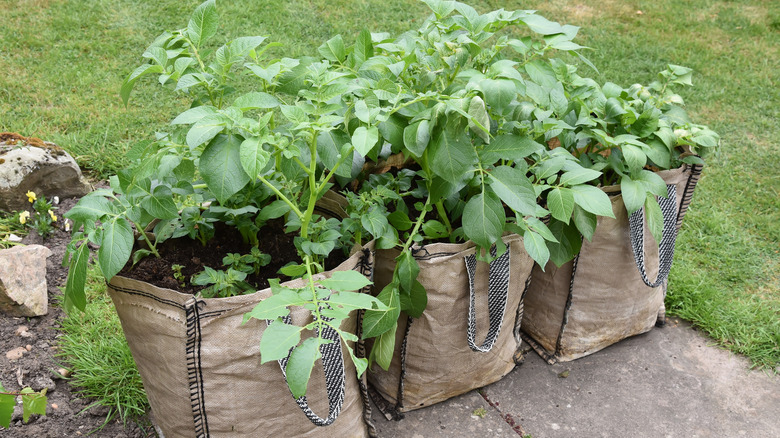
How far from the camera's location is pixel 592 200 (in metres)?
1.68

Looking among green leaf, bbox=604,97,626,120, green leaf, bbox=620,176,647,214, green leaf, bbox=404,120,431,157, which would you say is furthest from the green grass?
green leaf, bbox=604,97,626,120

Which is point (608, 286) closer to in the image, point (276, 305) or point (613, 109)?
point (613, 109)

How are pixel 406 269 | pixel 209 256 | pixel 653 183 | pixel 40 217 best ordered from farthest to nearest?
pixel 40 217, pixel 653 183, pixel 209 256, pixel 406 269

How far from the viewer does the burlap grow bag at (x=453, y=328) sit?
5.87 ft

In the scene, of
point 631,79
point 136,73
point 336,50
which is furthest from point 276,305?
point 631,79

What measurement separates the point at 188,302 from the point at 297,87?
638 millimetres

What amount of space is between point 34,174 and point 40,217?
0.18 m

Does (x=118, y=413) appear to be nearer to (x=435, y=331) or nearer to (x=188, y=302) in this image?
(x=188, y=302)

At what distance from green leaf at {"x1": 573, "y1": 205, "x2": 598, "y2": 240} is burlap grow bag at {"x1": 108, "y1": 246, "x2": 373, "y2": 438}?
1.90 ft

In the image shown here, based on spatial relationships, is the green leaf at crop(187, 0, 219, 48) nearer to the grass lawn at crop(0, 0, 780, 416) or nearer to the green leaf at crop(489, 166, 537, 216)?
the green leaf at crop(489, 166, 537, 216)

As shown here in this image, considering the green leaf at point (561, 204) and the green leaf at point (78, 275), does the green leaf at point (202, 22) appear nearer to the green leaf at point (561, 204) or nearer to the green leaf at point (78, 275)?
the green leaf at point (78, 275)

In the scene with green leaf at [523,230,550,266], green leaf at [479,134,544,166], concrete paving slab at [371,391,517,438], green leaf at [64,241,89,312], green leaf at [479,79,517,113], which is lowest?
concrete paving slab at [371,391,517,438]

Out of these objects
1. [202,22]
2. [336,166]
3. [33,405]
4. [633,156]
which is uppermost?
[202,22]

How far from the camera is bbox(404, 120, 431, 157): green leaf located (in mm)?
1514
